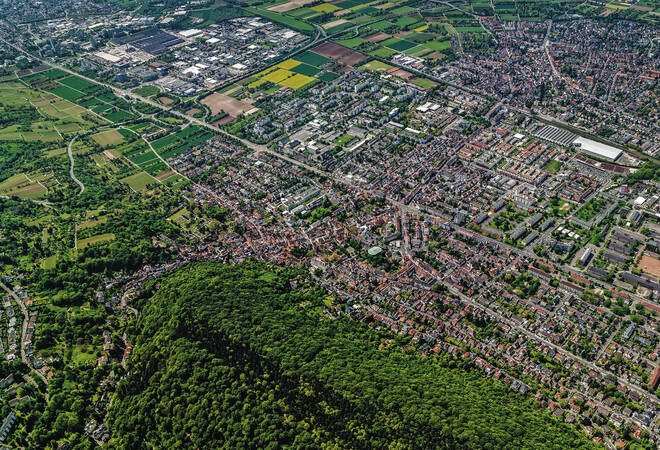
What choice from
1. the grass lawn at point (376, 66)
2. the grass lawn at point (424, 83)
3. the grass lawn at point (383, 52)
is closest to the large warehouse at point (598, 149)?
the grass lawn at point (424, 83)

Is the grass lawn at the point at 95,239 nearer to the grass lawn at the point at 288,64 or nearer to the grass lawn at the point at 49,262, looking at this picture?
the grass lawn at the point at 49,262

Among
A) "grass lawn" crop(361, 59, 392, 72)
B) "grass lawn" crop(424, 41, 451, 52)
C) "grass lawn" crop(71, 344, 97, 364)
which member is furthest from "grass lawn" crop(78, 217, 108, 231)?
"grass lawn" crop(424, 41, 451, 52)

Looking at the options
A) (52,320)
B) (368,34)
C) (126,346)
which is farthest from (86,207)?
(368,34)

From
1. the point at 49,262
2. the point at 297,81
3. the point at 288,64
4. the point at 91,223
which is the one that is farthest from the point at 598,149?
the point at 49,262

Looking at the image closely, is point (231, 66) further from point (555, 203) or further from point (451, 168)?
point (555, 203)

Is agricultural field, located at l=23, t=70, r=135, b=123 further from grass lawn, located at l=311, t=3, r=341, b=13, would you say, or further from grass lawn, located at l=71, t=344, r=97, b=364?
→ grass lawn, located at l=311, t=3, r=341, b=13
